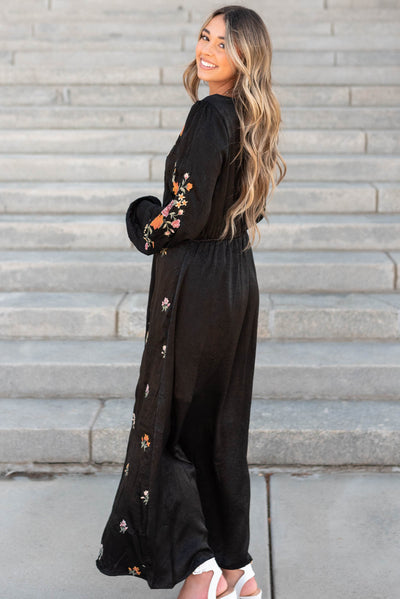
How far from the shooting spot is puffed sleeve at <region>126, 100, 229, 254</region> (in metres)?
2.21

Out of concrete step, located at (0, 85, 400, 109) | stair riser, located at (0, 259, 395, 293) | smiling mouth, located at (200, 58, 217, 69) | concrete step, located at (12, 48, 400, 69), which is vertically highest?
concrete step, located at (12, 48, 400, 69)

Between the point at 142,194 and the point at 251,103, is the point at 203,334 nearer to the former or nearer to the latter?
the point at 251,103

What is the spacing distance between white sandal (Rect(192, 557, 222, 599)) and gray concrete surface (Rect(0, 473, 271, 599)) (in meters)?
0.30

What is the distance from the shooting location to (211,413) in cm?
251

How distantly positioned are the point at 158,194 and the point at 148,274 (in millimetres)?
856

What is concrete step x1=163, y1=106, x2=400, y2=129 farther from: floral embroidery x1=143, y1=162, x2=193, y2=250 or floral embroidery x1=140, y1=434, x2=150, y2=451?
floral embroidery x1=140, y1=434, x2=150, y2=451

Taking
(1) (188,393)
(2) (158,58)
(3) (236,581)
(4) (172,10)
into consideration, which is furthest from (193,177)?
(4) (172,10)

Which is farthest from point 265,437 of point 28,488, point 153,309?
point 153,309

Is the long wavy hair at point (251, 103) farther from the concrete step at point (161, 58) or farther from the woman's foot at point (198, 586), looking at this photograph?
the concrete step at point (161, 58)

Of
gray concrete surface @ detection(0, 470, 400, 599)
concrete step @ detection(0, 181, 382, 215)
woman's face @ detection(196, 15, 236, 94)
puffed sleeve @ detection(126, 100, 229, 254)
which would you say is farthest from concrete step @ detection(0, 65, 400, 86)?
puffed sleeve @ detection(126, 100, 229, 254)

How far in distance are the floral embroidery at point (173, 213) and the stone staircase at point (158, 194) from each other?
1625 millimetres

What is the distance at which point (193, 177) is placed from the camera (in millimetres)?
2225

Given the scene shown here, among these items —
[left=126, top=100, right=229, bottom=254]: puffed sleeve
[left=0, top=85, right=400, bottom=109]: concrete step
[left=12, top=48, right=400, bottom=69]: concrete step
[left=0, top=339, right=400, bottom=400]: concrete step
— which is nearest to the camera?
[left=126, top=100, right=229, bottom=254]: puffed sleeve

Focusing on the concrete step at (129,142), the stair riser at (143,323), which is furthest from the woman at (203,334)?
the concrete step at (129,142)
